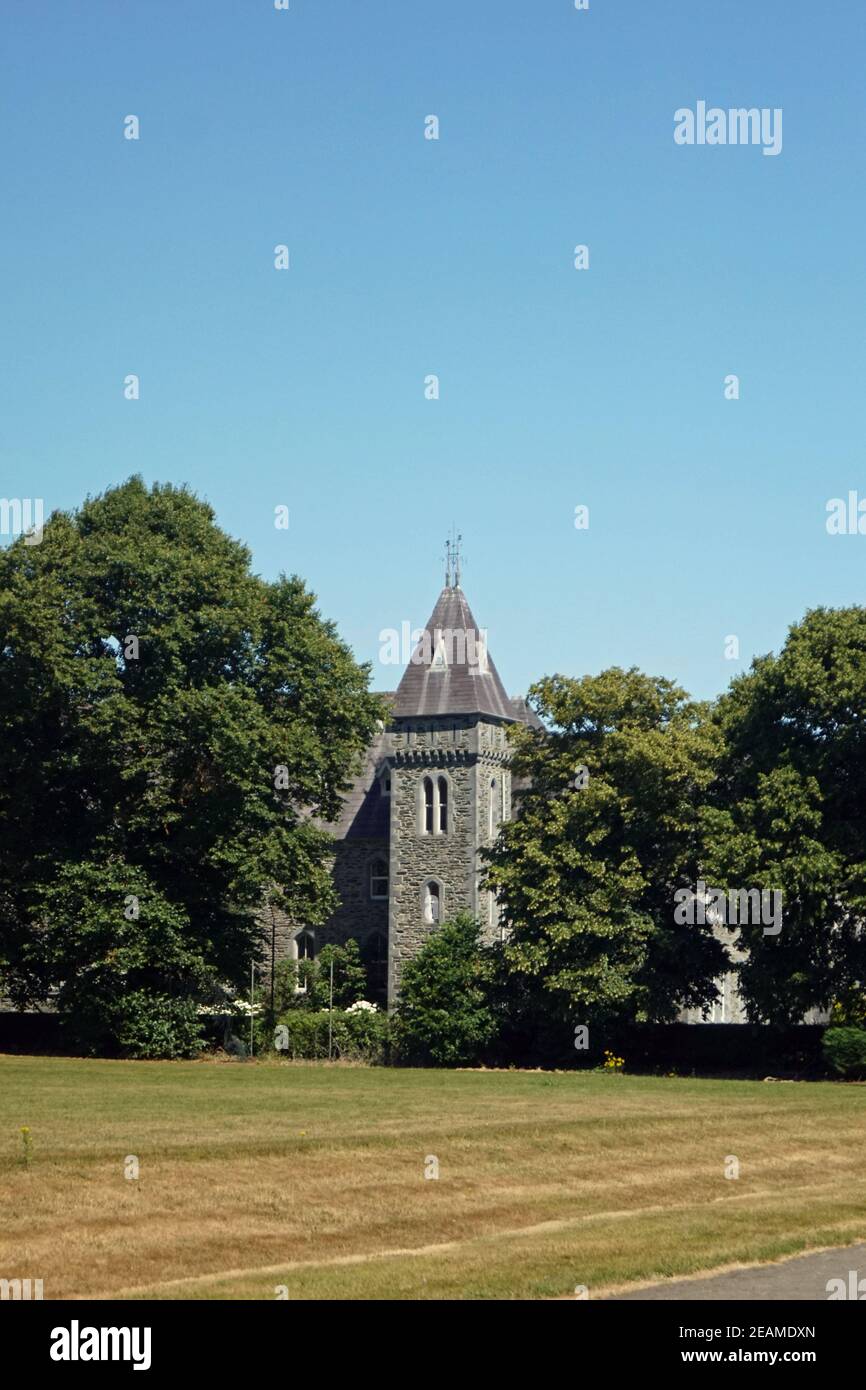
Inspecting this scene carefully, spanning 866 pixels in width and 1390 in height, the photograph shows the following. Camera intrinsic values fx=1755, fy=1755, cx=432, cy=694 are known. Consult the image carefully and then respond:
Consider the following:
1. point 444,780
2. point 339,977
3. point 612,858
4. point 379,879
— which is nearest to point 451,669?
point 444,780

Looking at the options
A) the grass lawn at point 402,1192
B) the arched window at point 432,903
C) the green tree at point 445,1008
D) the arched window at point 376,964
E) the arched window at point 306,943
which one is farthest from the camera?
the arched window at point 306,943

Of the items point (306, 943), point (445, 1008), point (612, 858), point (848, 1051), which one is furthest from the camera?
point (306, 943)

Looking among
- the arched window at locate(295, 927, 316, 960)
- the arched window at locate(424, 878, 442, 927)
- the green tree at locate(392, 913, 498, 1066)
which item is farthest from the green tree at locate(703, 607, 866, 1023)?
the arched window at locate(295, 927, 316, 960)

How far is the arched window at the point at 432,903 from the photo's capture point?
252ft

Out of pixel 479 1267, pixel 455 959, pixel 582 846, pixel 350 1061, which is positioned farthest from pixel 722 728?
pixel 479 1267

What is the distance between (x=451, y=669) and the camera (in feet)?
263

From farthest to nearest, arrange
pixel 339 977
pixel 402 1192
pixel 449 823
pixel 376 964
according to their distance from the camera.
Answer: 1. pixel 376 964
2. pixel 449 823
3. pixel 339 977
4. pixel 402 1192

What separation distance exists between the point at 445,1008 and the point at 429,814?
23.7 meters

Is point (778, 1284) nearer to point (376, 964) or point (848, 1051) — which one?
point (848, 1051)

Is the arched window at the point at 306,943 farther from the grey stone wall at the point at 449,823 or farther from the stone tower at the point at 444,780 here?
the grey stone wall at the point at 449,823

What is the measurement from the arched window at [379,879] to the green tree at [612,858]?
84.7ft

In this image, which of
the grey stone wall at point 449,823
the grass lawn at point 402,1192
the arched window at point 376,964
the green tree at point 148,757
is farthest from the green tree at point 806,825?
the arched window at point 376,964
